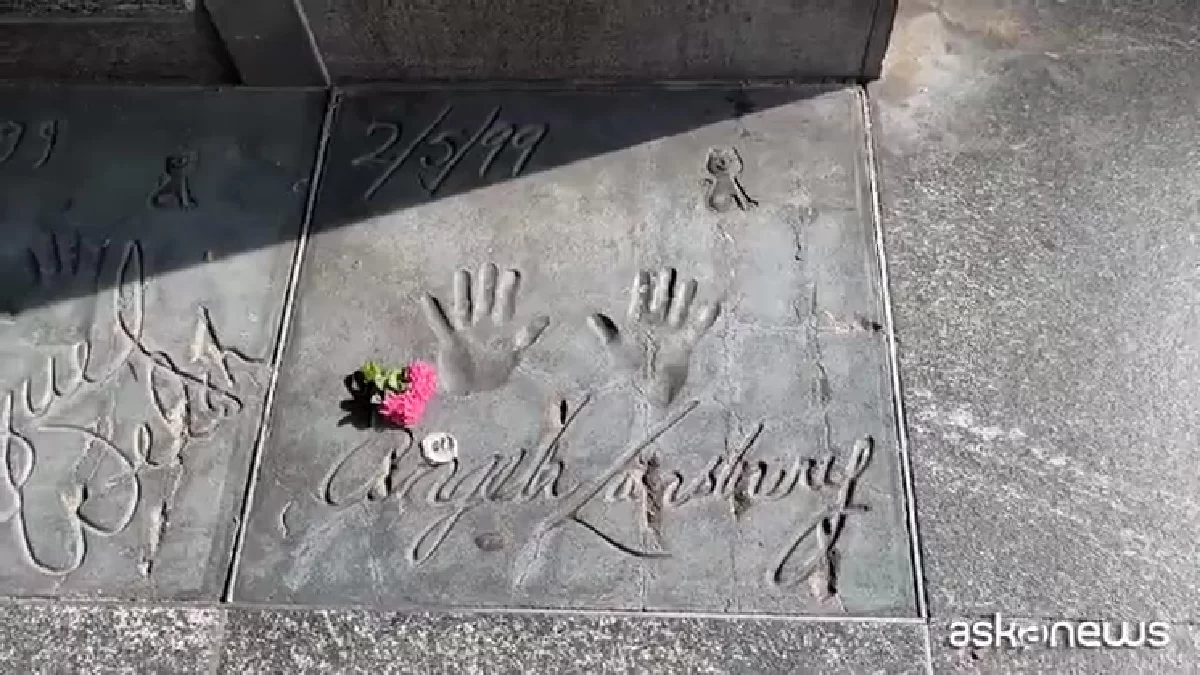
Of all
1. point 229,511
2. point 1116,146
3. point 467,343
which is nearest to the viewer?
point 229,511

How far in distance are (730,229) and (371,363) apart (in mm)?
785

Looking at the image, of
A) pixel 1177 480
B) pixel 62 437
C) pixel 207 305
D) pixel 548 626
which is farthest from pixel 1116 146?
pixel 62 437

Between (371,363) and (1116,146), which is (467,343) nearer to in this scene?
(371,363)

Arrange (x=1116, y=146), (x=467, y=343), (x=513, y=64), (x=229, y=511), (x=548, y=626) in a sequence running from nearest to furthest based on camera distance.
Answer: (x=548, y=626), (x=229, y=511), (x=467, y=343), (x=1116, y=146), (x=513, y=64)

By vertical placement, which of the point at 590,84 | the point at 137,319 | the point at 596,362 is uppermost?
the point at 590,84

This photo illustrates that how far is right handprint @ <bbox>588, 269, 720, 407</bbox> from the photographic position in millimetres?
2457

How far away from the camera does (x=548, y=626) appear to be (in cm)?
221

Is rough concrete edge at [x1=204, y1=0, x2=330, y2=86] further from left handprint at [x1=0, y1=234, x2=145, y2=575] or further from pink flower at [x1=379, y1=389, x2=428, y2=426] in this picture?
pink flower at [x1=379, y1=389, x2=428, y2=426]

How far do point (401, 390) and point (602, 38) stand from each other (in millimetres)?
918

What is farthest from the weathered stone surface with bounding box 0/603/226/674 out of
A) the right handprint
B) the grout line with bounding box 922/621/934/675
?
the grout line with bounding box 922/621/934/675

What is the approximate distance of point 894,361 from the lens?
2449mm
